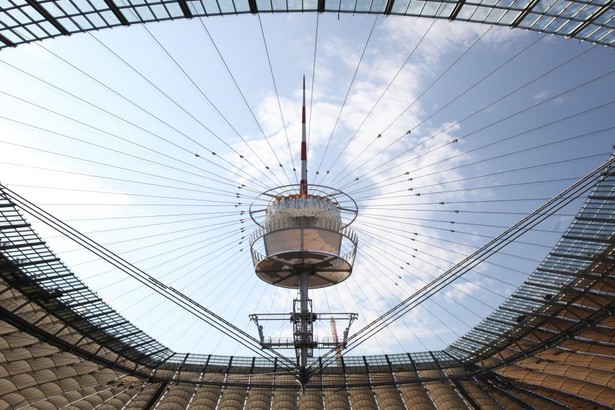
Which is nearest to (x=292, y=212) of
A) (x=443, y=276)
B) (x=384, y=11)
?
(x=443, y=276)

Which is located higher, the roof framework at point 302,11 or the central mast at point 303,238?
the roof framework at point 302,11

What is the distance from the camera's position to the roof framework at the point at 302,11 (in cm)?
3198

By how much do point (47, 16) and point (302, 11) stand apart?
1711cm

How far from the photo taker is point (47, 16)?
3250 cm

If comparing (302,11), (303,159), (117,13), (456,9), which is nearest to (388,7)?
(456,9)

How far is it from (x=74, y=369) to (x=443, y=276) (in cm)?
4504

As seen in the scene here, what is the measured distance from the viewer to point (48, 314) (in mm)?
49406

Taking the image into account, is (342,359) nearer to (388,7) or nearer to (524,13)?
(388,7)

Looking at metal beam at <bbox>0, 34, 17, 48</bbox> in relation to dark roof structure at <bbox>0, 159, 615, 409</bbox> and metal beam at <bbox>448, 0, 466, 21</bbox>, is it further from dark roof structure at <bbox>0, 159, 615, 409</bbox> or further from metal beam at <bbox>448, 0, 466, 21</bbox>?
metal beam at <bbox>448, 0, 466, 21</bbox>

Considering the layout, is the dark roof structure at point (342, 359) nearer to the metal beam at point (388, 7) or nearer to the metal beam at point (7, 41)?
the metal beam at point (7, 41)

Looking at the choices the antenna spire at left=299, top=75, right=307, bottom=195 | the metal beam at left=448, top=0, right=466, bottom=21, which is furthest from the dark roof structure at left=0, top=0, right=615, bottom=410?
the antenna spire at left=299, top=75, right=307, bottom=195

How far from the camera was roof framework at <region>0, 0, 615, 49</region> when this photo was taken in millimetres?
31984

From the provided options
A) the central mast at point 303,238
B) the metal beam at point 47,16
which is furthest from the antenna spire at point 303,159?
the metal beam at point 47,16

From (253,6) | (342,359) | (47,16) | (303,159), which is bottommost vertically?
(342,359)
